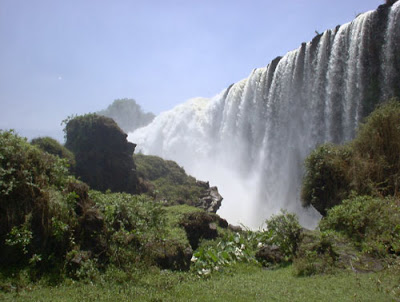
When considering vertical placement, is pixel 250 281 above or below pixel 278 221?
below

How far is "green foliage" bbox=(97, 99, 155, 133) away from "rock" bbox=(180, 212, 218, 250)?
77788mm

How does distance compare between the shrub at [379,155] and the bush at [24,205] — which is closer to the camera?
the bush at [24,205]

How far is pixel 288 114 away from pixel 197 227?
13224 millimetres

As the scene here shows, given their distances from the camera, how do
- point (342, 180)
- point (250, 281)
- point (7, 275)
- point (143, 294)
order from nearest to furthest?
point (143, 294) < point (7, 275) < point (250, 281) < point (342, 180)

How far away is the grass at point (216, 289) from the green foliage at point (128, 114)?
81.0 m

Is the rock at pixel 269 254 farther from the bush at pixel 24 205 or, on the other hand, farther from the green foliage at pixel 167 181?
the green foliage at pixel 167 181

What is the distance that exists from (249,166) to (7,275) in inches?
825

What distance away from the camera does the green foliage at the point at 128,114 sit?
288ft

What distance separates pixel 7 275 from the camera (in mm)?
5879

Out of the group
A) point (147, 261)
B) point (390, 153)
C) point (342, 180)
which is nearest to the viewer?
point (147, 261)

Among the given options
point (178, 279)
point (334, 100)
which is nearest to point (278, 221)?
point (178, 279)

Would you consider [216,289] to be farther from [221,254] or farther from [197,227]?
[197,227]

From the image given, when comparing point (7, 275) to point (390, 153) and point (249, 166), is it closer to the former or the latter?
point (390, 153)

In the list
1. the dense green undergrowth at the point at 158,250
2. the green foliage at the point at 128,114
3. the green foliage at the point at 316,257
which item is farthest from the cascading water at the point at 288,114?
the green foliage at the point at 128,114
